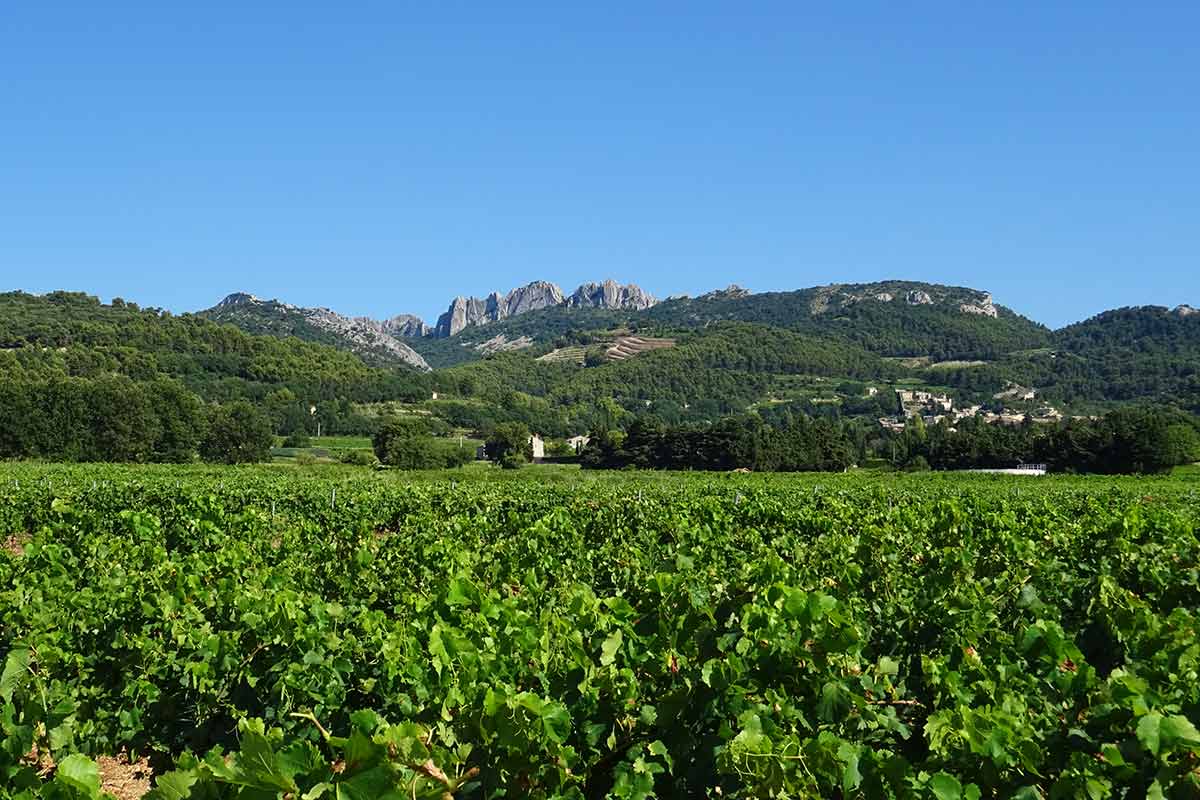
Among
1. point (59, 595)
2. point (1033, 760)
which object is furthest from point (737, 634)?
point (59, 595)

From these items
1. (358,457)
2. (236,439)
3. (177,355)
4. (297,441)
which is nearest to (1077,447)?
(358,457)

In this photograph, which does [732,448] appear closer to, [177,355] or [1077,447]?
[1077,447]

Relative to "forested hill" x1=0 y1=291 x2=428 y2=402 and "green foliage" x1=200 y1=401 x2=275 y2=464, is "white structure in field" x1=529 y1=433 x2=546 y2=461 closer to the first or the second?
"green foliage" x1=200 y1=401 x2=275 y2=464

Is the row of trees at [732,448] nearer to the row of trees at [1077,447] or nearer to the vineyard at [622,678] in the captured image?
the row of trees at [1077,447]

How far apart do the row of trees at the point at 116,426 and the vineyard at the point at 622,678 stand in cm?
6546

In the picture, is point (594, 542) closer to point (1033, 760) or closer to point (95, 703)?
point (95, 703)

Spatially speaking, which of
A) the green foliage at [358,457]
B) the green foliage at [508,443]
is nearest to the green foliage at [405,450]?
the green foliage at [358,457]

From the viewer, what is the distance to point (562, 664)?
17.5 ft

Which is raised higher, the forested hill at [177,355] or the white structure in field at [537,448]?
the forested hill at [177,355]

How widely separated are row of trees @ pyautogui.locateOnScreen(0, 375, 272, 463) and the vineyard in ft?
215

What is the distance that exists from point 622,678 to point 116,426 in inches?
2930

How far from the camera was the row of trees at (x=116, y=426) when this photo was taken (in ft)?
227

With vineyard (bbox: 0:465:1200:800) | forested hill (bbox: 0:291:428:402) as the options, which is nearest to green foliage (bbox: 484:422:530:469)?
forested hill (bbox: 0:291:428:402)

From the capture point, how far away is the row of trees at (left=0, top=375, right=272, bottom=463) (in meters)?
69.3
